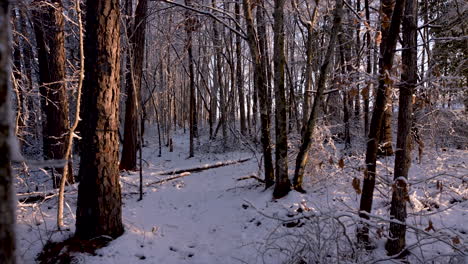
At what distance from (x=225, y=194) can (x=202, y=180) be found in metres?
1.96

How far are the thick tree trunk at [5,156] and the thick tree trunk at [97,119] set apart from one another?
144 inches

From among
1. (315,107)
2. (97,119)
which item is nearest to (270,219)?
(315,107)

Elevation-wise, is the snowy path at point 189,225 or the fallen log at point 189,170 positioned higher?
the fallen log at point 189,170

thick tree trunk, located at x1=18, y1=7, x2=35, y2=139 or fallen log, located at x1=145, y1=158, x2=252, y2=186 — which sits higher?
thick tree trunk, located at x1=18, y1=7, x2=35, y2=139

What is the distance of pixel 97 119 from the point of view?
13.1ft

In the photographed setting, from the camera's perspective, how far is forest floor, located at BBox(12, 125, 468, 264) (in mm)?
3127

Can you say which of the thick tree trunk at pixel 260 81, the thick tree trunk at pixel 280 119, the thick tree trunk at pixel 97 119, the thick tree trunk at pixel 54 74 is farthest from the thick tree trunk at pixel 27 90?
the thick tree trunk at pixel 280 119

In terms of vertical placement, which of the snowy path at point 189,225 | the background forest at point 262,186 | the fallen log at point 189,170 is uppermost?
the background forest at point 262,186

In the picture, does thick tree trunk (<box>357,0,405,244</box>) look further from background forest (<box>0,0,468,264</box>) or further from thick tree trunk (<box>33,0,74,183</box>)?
thick tree trunk (<box>33,0,74,183</box>)

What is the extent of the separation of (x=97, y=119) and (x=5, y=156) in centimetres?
366

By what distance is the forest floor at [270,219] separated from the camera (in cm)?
313

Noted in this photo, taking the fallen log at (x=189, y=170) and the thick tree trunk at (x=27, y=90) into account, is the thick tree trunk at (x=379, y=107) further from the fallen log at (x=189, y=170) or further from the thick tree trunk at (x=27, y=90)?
the fallen log at (x=189, y=170)

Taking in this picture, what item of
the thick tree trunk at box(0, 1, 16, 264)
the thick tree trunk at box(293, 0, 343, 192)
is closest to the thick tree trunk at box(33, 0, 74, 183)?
the thick tree trunk at box(293, 0, 343, 192)

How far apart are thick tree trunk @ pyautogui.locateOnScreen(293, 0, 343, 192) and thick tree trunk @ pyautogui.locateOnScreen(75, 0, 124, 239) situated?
12.0 feet
